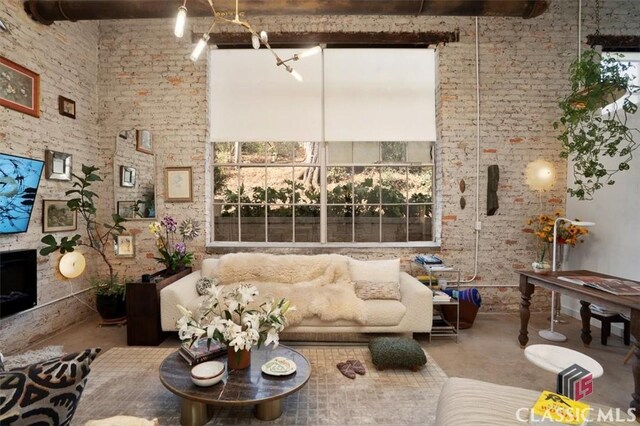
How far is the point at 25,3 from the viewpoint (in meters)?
3.48

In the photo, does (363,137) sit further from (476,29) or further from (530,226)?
(530,226)

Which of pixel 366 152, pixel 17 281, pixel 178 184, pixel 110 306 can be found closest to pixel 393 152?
pixel 366 152

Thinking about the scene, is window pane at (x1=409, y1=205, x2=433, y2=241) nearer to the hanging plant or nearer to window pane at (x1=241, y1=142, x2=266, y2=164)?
the hanging plant

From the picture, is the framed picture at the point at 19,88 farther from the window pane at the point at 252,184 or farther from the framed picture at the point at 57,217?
the window pane at the point at 252,184

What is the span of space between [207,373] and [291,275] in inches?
77.4

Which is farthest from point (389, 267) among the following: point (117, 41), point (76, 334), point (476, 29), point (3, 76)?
point (117, 41)

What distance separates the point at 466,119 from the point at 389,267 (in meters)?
2.40

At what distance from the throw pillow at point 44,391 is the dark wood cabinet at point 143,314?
98.3 inches

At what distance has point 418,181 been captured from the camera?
4.79m

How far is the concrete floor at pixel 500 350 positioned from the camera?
2.77m

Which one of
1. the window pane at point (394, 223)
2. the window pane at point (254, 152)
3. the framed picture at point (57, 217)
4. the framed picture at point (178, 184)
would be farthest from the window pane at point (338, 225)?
the framed picture at point (57, 217)

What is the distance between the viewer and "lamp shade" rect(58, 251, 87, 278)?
3.82m

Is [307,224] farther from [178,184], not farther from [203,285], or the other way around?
[178,184]

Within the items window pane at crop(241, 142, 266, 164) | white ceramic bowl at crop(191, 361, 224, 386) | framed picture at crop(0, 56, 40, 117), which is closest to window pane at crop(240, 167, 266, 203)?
window pane at crop(241, 142, 266, 164)
